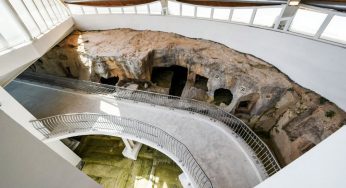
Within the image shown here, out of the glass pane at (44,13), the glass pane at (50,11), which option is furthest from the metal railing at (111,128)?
the glass pane at (50,11)

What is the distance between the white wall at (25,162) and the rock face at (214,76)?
28.7 ft

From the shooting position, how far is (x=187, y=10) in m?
10.9

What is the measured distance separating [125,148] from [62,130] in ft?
14.3

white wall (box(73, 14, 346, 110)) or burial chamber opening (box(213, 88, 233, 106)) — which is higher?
white wall (box(73, 14, 346, 110))

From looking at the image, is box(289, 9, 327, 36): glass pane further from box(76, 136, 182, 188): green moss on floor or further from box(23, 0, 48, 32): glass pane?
box(23, 0, 48, 32): glass pane

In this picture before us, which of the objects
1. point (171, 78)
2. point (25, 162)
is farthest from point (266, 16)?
point (25, 162)

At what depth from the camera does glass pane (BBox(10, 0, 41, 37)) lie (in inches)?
337

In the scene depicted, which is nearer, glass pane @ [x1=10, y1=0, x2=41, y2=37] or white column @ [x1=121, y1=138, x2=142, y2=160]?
glass pane @ [x1=10, y1=0, x2=41, y2=37]

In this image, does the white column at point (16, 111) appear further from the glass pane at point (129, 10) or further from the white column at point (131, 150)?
the glass pane at point (129, 10)

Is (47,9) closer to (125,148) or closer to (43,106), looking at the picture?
(43,106)

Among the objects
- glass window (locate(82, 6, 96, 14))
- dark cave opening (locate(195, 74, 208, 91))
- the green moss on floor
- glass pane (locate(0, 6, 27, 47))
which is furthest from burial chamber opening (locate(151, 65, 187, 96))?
glass pane (locate(0, 6, 27, 47))

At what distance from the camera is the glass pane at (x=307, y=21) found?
755cm

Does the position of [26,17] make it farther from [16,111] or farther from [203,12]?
[203,12]

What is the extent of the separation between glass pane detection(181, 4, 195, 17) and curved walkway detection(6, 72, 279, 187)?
5.14m
